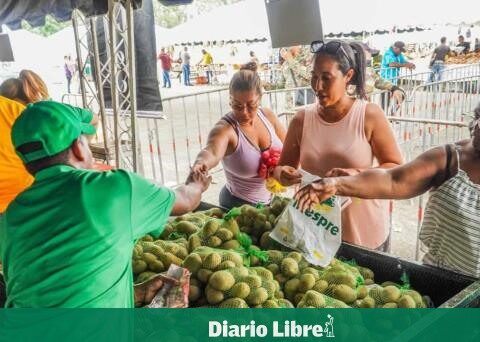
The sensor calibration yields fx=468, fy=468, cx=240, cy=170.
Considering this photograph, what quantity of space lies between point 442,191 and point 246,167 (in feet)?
4.46

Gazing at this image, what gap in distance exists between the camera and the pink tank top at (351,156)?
2516 millimetres

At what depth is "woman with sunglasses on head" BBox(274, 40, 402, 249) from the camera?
8.19ft

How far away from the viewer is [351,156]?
2518 mm

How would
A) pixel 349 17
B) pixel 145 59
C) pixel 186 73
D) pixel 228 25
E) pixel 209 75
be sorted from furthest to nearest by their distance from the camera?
pixel 209 75 → pixel 186 73 → pixel 228 25 → pixel 349 17 → pixel 145 59

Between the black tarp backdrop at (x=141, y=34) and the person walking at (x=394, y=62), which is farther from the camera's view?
the person walking at (x=394, y=62)

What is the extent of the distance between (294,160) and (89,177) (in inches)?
67.4

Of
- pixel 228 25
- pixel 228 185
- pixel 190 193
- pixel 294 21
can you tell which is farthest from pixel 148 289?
pixel 228 25

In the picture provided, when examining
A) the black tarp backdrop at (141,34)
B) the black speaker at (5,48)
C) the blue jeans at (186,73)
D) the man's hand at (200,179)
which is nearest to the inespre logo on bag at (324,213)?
the man's hand at (200,179)

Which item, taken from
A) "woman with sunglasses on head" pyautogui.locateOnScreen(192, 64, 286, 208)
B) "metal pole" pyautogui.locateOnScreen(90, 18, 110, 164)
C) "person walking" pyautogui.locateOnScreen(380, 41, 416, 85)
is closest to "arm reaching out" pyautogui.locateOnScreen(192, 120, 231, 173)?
"woman with sunglasses on head" pyautogui.locateOnScreen(192, 64, 286, 208)

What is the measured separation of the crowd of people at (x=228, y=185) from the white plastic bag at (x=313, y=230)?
9 centimetres

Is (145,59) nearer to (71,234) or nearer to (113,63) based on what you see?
(113,63)

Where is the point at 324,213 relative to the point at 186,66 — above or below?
below

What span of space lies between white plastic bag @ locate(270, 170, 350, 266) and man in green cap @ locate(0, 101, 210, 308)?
0.94 m

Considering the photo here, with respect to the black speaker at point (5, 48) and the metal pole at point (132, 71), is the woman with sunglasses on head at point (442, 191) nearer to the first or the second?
the metal pole at point (132, 71)
